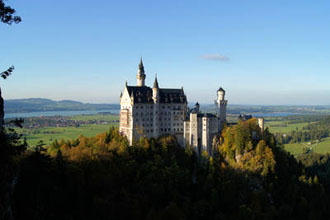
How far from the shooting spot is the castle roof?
77.1 meters

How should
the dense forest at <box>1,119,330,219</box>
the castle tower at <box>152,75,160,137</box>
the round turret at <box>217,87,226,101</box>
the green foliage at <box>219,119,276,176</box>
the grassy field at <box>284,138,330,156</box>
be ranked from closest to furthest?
the dense forest at <box>1,119,330,219</box> < the green foliage at <box>219,119,276,176</box> < the castle tower at <box>152,75,160,137</box> < the round turret at <box>217,87,226,101</box> < the grassy field at <box>284,138,330,156</box>

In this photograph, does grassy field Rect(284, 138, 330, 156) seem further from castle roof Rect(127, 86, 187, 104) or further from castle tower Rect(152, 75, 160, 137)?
castle tower Rect(152, 75, 160, 137)

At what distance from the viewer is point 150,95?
259 ft

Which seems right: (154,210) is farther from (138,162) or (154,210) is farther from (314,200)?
(314,200)

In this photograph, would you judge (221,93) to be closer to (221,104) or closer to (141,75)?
(221,104)

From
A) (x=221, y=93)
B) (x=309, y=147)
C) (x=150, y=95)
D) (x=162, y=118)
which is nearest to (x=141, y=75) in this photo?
(x=150, y=95)

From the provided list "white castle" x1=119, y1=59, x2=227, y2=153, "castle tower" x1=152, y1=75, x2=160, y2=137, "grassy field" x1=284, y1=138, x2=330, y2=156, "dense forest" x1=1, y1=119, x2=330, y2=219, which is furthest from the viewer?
"grassy field" x1=284, y1=138, x2=330, y2=156

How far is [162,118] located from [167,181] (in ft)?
61.5

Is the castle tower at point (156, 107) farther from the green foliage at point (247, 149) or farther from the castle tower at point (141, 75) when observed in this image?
the green foliage at point (247, 149)

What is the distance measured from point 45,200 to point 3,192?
88.0 feet

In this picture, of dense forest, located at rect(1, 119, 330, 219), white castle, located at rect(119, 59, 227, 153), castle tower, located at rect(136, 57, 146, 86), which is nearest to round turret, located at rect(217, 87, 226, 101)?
white castle, located at rect(119, 59, 227, 153)

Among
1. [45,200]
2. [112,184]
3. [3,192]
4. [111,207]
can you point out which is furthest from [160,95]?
[3,192]

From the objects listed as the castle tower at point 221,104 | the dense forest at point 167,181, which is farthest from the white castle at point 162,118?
the castle tower at point 221,104

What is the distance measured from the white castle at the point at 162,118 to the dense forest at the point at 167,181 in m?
2.83
